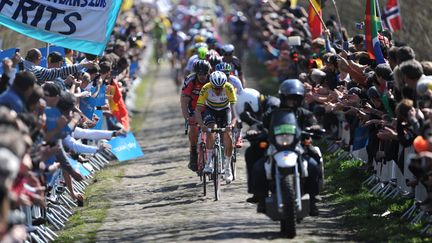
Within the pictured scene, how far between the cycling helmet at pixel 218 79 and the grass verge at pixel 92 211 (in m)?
2.34

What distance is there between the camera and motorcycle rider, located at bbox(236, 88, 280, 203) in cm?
1659

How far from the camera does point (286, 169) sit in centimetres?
1573

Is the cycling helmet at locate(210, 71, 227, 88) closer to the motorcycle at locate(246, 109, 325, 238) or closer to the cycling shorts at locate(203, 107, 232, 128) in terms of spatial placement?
the cycling shorts at locate(203, 107, 232, 128)

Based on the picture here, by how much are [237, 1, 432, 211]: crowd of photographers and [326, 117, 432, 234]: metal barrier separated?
0.47 ft

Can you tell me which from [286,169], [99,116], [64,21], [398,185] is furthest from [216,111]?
[286,169]

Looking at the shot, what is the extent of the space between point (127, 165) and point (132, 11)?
29.7 metres

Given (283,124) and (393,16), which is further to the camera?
(393,16)

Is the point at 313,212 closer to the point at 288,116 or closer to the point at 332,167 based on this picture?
the point at 288,116

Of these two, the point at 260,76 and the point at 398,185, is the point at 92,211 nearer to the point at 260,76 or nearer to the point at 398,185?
the point at 398,185

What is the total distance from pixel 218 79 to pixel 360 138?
8.76ft

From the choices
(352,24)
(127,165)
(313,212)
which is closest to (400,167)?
(313,212)

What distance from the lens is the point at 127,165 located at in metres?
26.7

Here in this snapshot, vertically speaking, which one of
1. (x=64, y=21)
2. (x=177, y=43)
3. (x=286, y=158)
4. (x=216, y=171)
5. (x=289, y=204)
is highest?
(x=177, y=43)

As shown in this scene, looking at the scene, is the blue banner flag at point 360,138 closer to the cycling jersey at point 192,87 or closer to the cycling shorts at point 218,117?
the cycling shorts at point 218,117
